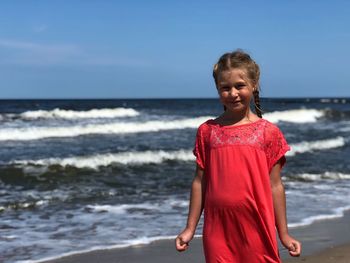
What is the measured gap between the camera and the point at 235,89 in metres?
2.67

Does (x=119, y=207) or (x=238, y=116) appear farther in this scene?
(x=119, y=207)

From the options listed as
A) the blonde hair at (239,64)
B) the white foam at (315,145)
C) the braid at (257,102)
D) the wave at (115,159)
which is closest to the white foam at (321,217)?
the braid at (257,102)

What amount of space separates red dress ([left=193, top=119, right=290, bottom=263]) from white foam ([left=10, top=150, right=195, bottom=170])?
9438mm

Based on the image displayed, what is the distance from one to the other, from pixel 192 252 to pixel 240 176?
2791mm

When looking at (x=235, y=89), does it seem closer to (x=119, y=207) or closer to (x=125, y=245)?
(x=125, y=245)

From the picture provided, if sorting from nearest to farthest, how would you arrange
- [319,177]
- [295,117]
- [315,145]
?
[319,177], [315,145], [295,117]

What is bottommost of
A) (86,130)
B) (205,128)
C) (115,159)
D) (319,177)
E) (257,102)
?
(319,177)

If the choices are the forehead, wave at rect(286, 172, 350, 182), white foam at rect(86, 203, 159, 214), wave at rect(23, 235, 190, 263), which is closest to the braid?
the forehead

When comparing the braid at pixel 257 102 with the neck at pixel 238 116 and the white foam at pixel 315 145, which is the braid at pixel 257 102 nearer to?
the neck at pixel 238 116

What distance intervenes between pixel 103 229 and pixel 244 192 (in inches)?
157

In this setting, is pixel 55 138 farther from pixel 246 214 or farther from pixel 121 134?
pixel 246 214

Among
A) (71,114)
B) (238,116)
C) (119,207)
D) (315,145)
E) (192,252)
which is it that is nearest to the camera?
(238,116)

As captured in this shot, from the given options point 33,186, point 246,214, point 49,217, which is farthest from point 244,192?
point 33,186

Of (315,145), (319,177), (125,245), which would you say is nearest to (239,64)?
(125,245)
